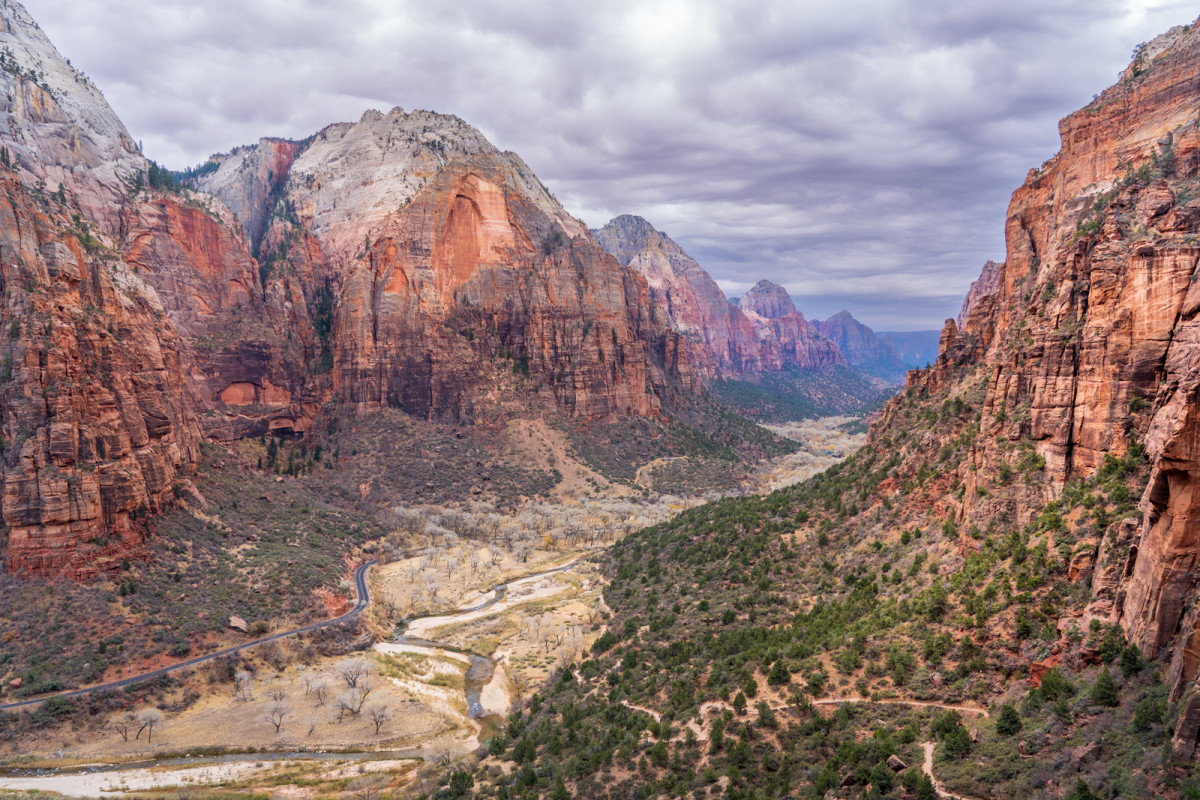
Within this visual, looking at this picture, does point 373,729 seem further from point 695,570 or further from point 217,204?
point 217,204

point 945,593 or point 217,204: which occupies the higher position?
point 217,204

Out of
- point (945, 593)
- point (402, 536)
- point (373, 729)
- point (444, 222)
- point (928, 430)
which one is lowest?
point (373, 729)

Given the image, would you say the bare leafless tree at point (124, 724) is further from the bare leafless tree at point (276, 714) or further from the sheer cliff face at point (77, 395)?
the sheer cliff face at point (77, 395)

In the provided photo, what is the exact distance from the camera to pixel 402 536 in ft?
358

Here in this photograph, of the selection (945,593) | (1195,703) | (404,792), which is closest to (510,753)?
(404,792)

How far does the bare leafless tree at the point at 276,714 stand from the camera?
56.1 meters

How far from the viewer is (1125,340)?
31.3 m

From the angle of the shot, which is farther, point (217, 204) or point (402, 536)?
point (217, 204)

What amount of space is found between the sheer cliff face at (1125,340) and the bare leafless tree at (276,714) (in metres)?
57.1

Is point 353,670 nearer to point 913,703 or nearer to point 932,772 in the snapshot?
point 913,703

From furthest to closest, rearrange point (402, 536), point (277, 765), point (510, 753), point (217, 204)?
point (217, 204) < point (402, 536) < point (277, 765) < point (510, 753)

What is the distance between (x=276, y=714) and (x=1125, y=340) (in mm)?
66729

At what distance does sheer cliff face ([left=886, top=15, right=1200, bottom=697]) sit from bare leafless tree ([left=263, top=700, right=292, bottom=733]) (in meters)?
57.1

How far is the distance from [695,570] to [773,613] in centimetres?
1872
